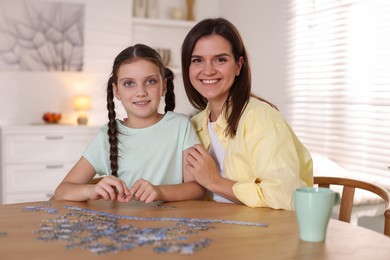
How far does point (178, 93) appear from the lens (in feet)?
19.7

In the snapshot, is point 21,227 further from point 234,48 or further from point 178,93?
point 178,93

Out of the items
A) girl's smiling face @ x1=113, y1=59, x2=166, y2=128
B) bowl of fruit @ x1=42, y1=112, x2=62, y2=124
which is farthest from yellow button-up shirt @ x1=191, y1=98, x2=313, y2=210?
bowl of fruit @ x1=42, y1=112, x2=62, y2=124

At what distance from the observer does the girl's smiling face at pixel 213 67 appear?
2.05m

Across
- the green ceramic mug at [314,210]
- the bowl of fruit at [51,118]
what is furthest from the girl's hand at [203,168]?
the bowl of fruit at [51,118]

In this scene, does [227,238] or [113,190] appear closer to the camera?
[227,238]

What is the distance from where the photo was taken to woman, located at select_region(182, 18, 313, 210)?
172 centimetres

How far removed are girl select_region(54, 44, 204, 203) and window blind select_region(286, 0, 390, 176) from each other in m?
2.03

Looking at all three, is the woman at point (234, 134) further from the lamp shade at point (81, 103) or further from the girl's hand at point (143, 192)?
the lamp shade at point (81, 103)

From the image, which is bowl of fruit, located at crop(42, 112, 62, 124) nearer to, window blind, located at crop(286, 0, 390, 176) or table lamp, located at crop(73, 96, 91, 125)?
table lamp, located at crop(73, 96, 91, 125)

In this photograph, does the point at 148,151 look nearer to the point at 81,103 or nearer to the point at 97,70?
the point at 81,103

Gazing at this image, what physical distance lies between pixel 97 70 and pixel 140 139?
396 centimetres

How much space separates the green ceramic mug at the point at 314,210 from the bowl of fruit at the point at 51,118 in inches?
177

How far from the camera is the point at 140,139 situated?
2004 millimetres

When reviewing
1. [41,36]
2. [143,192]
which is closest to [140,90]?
[143,192]
